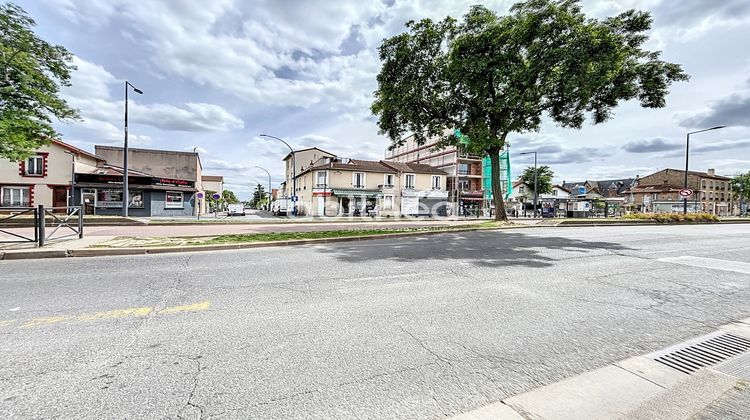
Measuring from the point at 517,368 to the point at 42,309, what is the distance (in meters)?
5.73

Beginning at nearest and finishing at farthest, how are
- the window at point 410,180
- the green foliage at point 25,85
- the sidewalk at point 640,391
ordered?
the sidewalk at point 640,391
the green foliage at point 25,85
the window at point 410,180

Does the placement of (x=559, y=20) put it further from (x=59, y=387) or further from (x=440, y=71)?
(x=59, y=387)

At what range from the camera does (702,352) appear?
3.19 meters

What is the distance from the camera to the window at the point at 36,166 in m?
28.2

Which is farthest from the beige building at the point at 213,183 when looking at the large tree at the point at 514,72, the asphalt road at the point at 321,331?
the asphalt road at the point at 321,331

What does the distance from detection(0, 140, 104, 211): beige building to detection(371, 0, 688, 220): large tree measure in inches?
1191

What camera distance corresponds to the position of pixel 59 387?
2.34 meters

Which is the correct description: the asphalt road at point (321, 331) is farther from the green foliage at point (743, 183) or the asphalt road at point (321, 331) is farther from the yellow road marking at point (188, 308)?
the green foliage at point (743, 183)

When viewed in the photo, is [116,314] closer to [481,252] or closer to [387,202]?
[481,252]

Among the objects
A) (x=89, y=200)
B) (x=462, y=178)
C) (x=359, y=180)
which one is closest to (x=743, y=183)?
(x=462, y=178)

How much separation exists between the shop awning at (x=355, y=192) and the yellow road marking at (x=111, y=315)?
32.2 m

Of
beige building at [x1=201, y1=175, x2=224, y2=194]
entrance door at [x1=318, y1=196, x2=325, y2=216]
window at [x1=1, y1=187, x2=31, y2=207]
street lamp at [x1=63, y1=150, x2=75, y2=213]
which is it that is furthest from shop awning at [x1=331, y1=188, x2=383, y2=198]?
beige building at [x1=201, y1=175, x2=224, y2=194]

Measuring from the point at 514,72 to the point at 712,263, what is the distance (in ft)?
36.7

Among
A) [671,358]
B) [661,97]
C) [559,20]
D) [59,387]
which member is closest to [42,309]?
[59,387]
